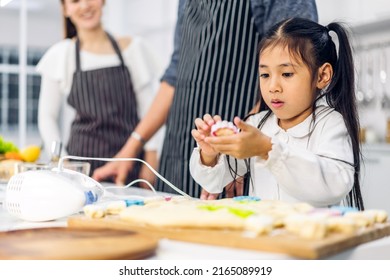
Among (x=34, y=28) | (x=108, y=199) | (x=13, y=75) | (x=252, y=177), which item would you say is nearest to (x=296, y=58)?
(x=252, y=177)

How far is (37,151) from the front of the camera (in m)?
1.47

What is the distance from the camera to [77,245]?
19.6 inches

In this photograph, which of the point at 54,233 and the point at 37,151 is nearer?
the point at 54,233

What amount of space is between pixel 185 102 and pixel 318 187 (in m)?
0.64

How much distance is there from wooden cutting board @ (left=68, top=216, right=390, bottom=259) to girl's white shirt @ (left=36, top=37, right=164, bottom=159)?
157 cm

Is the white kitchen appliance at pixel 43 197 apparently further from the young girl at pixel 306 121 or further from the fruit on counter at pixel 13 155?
the fruit on counter at pixel 13 155

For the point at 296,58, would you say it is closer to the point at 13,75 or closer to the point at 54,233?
the point at 54,233

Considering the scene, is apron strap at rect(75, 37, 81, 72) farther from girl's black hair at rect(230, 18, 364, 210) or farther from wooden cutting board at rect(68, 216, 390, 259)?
wooden cutting board at rect(68, 216, 390, 259)

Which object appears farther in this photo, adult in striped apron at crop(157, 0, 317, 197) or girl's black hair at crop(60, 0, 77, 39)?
girl's black hair at crop(60, 0, 77, 39)

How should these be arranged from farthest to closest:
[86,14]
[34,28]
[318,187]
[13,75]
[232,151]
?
[13,75] → [34,28] → [86,14] → [318,187] → [232,151]

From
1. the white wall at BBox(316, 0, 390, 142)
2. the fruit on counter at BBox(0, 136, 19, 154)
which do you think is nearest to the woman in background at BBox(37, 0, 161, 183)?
the fruit on counter at BBox(0, 136, 19, 154)

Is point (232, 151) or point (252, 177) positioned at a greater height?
point (232, 151)

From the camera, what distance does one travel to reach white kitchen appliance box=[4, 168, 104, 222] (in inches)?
28.1

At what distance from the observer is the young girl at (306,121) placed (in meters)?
0.81
